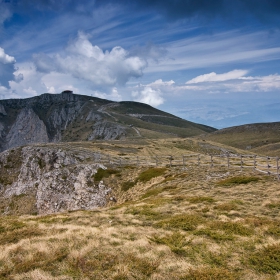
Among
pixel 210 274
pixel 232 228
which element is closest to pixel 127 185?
pixel 232 228

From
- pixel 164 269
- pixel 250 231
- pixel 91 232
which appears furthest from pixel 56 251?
pixel 250 231

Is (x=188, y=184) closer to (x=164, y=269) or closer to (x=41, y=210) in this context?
(x=164, y=269)

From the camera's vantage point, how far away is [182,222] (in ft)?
51.4

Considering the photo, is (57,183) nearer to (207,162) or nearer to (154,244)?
(207,162)

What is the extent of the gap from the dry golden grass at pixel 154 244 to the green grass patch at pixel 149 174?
63.9 ft

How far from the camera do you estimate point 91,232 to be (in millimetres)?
13617

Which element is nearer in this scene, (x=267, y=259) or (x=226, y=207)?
(x=267, y=259)

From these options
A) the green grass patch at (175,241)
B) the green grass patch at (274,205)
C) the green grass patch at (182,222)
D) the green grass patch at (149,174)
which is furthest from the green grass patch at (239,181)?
the green grass patch at (175,241)

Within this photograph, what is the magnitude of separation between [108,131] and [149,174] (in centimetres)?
11846

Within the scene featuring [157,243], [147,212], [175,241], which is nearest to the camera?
[157,243]

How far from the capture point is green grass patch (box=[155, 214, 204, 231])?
1508 cm

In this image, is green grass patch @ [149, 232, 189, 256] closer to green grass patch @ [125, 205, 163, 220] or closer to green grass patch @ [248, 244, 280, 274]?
green grass patch @ [248, 244, 280, 274]

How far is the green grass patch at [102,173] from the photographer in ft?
153

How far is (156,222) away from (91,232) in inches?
197
